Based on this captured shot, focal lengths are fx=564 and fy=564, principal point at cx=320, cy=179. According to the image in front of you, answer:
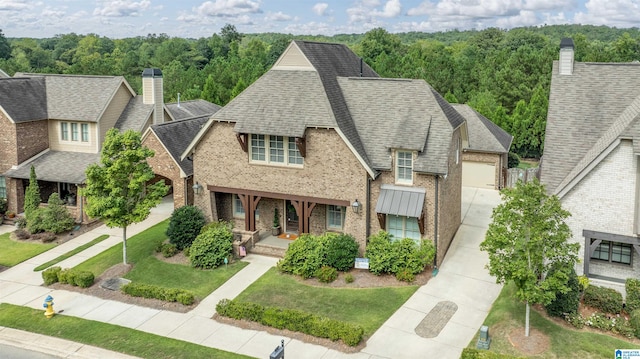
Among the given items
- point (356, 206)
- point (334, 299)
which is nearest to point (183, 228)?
point (356, 206)

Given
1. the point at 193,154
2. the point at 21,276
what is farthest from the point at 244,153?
the point at 21,276

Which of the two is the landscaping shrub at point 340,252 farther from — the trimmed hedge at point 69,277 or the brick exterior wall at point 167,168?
the brick exterior wall at point 167,168

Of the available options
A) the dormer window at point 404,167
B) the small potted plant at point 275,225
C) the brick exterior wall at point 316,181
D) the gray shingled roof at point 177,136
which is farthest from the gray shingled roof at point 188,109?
the dormer window at point 404,167

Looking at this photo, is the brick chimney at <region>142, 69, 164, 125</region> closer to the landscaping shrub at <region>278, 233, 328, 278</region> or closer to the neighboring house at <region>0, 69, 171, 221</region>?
the neighboring house at <region>0, 69, 171, 221</region>

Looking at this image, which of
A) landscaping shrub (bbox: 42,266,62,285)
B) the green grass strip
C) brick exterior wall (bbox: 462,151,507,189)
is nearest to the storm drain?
landscaping shrub (bbox: 42,266,62,285)

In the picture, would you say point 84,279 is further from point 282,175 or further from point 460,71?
point 460,71

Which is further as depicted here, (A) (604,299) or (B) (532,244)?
(A) (604,299)
